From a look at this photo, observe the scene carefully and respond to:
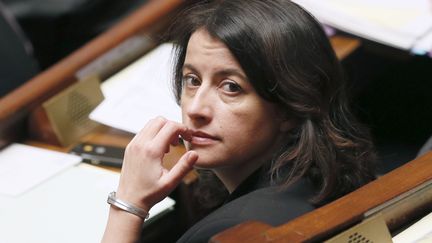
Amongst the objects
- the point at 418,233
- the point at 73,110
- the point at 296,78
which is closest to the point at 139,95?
the point at 73,110

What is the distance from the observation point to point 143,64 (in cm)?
200

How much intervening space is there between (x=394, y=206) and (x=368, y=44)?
39.7 inches

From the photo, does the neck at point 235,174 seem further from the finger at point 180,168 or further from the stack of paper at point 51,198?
the stack of paper at point 51,198

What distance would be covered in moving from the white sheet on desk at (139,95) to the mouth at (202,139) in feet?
1.39

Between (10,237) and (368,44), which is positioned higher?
(368,44)

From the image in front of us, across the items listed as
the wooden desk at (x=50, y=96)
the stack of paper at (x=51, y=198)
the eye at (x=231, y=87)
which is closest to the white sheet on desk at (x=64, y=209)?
the stack of paper at (x=51, y=198)

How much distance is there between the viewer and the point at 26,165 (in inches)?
68.3

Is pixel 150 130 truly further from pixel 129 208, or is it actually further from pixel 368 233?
pixel 368 233

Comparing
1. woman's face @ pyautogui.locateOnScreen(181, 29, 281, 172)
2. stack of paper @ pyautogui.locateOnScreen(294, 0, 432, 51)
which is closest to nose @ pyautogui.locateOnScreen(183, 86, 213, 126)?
woman's face @ pyautogui.locateOnScreen(181, 29, 281, 172)

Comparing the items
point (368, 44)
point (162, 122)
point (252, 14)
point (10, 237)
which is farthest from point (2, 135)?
point (368, 44)

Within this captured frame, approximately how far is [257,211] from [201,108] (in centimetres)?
22

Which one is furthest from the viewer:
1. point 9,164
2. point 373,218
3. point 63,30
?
point 63,30

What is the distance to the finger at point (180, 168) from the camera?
4.14 ft

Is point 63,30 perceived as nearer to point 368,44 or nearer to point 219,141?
point 368,44
